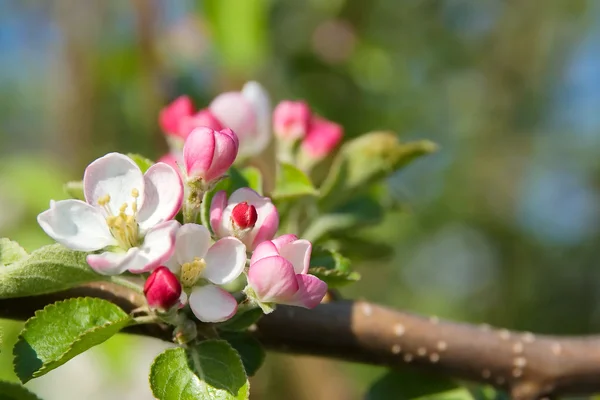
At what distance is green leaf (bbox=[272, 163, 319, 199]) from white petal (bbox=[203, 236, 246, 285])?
0.53 feet

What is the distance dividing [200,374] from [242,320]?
0.21 feet

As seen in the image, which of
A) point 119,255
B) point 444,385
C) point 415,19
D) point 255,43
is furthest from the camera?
point 415,19

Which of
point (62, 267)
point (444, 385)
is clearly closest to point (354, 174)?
point (444, 385)

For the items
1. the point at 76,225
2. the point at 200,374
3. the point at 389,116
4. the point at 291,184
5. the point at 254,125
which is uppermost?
the point at 389,116

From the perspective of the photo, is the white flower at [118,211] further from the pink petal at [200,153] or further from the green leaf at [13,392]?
the green leaf at [13,392]

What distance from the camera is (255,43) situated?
4.31 feet

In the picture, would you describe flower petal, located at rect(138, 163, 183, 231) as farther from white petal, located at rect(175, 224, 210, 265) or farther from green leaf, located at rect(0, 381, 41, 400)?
green leaf, located at rect(0, 381, 41, 400)

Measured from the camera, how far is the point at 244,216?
1.64ft

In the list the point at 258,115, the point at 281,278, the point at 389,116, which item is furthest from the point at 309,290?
the point at 389,116

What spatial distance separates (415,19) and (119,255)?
2.16 meters

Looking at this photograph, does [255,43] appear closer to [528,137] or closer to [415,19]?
[415,19]

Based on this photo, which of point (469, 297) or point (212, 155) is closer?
point (212, 155)

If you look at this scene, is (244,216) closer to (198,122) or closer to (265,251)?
(265,251)

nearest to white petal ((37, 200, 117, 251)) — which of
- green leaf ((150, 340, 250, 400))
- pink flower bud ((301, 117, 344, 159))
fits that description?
green leaf ((150, 340, 250, 400))
